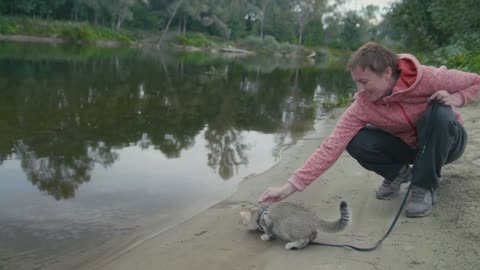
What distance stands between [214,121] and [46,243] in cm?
543

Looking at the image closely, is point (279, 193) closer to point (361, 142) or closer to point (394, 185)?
point (361, 142)

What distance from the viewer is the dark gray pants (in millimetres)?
3133

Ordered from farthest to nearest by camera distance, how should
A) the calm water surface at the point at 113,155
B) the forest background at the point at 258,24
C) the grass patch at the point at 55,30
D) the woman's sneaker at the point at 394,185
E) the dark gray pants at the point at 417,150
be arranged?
the grass patch at the point at 55,30, the forest background at the point at 258,24, the calm water surface at the point at 113,155, the woman's sneaker at the point at 394,185, the dark gray pants at the point at 417,150

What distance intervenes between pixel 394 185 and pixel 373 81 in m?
1.11

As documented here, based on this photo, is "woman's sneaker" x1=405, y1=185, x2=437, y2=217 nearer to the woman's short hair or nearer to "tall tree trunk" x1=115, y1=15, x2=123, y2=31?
the woman's short hair

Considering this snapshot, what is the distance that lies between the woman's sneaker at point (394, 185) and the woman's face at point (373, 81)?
0.89 metres

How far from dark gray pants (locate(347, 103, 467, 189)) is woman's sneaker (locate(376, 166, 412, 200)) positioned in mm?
54

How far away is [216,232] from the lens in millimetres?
3736

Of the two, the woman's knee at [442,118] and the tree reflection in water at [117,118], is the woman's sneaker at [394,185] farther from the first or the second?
the tree reflection in water at [117,118]

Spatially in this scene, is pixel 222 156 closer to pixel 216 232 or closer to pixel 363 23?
pixel 216 232

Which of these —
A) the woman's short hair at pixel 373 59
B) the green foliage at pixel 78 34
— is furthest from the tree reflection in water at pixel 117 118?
the green foliage at pixel 78 34

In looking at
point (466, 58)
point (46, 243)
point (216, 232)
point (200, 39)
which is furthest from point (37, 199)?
point (200, 39)

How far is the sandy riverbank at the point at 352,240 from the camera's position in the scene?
2857 mm

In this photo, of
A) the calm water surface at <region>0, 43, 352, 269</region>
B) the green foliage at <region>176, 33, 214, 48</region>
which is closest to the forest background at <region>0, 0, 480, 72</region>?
the green foliage at <region>176, 33, 214, 48</region>
